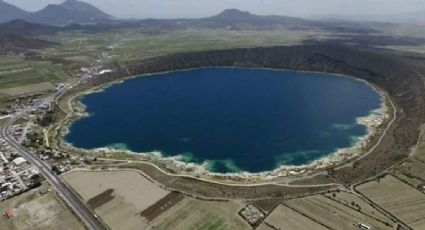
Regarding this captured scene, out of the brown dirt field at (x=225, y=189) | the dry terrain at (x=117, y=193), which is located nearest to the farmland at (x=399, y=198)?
the brown dirt field at (x=225, y=189)

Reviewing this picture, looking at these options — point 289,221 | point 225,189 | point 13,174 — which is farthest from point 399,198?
point 13,174

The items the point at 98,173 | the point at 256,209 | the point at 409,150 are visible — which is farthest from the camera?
the point at 409,150

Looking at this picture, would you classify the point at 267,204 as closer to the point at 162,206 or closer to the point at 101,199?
the point at 162,206

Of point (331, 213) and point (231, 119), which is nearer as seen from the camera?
point (331, 213)

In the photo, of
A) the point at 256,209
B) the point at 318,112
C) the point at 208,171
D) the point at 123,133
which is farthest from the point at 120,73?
the point at 256,209

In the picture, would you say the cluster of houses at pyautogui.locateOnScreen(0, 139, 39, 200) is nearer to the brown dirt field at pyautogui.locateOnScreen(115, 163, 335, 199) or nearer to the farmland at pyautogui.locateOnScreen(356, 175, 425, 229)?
the brown dirt field at pyautogui.locateOnScreen(115, 163, 335, 199)

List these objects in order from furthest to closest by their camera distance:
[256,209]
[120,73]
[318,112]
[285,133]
→ [120,73] < [318,112] < [285,133] < [256,209]

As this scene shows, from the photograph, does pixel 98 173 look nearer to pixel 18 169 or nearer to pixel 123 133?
pixel 18 169
